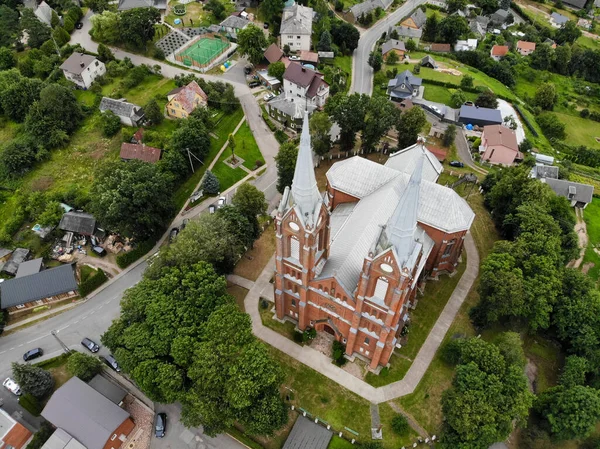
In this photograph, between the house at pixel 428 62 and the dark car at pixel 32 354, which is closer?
the dark car at pixel 32 354

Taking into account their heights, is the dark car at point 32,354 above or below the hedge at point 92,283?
below

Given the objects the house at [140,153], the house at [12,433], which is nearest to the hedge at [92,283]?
the house at [12,433]

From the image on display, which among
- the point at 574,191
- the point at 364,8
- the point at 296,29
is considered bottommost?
the point at 574,191

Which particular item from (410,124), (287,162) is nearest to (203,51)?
(287,162)

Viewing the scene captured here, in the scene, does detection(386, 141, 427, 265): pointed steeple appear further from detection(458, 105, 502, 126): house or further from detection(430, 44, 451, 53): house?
detection(430, 44, 451, 53): house

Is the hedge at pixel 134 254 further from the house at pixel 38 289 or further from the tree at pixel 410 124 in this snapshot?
the tree at pixel 410 124

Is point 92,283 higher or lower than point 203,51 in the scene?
lower

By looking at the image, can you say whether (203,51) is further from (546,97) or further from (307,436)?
(307,436)
